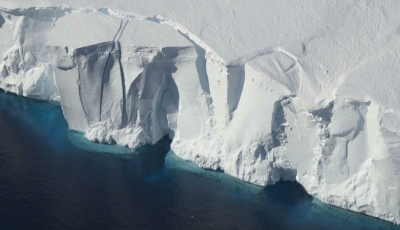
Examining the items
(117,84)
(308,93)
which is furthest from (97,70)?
(308,93)

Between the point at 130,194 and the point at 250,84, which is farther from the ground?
the point at 250,84

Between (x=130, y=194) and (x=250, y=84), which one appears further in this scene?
(x=130, y=194)

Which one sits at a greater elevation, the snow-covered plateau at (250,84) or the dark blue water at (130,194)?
the snow-covered plateau at (250,84)

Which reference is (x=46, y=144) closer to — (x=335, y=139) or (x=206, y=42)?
(x=206, y=42)

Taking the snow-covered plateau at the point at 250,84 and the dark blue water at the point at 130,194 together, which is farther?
the dark blue water at the point at 130,194
